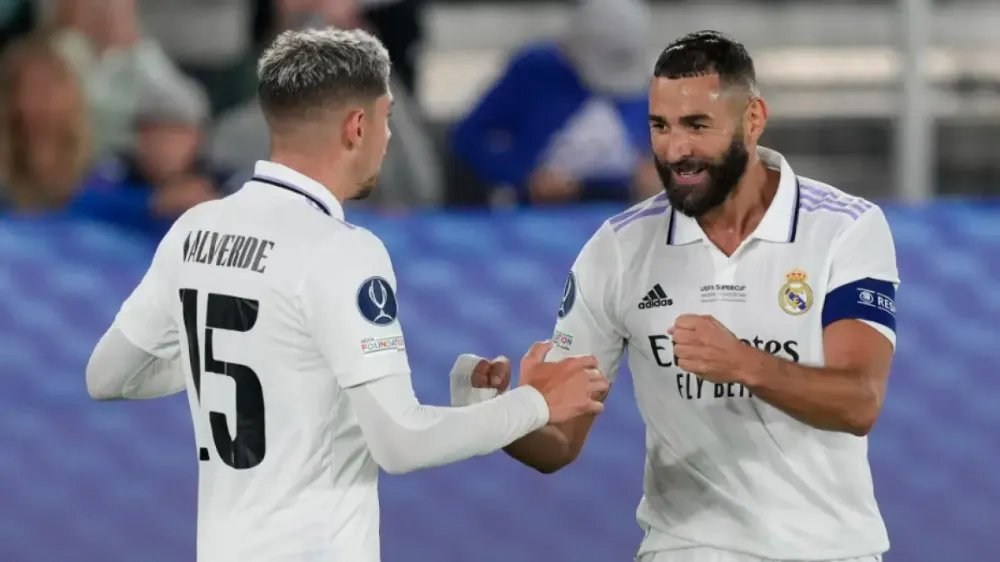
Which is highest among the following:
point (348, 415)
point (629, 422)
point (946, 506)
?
point (348, 415)

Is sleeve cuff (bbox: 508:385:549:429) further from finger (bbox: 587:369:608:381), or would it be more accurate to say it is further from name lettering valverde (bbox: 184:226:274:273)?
name lettering valverde (bbox: 184:226:274:273)

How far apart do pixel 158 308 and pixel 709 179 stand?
39.8 inches

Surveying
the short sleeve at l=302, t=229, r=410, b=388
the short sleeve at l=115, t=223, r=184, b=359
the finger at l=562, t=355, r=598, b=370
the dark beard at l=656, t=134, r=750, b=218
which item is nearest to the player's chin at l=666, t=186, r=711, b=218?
the dark beard at l=656, t=134, r=750, b=218

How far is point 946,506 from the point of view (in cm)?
450

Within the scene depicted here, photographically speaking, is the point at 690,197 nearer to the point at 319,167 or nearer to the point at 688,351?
the point at 688,351

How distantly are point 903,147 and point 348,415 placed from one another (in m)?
2.56

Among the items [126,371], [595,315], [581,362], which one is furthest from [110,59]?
[581,362]

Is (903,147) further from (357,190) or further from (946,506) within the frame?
(357,190)

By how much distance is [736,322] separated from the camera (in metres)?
2.84

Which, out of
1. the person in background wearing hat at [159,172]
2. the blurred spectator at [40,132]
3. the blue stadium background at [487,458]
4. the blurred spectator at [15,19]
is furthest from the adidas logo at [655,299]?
the blurred spectator at [15,19]

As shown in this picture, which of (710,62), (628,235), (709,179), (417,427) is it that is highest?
(710,62)

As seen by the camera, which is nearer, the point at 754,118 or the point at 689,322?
the point at 689,322

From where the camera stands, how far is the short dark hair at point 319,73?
8.29 feet

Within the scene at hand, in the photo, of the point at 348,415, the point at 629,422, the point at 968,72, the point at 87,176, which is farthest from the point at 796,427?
the point at 968,72
